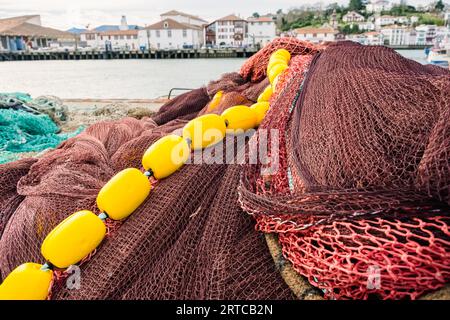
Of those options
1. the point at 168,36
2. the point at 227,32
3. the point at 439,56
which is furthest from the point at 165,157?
the point at 227,32

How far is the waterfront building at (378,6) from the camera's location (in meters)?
110

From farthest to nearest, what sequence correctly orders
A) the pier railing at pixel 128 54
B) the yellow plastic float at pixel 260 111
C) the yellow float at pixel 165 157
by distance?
the pier railing at pixel 128 54 → the yellow plastic float at pixel 260 111 → the yellow float at pixel 165 157

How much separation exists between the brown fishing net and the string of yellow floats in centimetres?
5

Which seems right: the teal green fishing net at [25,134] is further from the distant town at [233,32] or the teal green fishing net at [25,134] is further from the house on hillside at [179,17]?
the house on hillside at [179,17]

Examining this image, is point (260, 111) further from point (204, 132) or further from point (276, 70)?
point (276, 70)

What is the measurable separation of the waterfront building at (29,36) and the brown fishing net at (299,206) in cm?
8139

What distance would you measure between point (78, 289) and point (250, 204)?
653mm

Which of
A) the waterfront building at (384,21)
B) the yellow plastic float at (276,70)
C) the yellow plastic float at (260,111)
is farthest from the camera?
the waterfront building at (384,21)

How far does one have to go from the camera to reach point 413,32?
71562mm

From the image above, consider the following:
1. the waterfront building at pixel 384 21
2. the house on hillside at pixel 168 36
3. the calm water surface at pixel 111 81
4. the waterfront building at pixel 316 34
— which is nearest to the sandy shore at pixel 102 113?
the calm water surface at pixel 111 81

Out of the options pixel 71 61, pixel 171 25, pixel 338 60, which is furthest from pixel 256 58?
pixel 171 25

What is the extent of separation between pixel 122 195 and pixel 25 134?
10.4 feet

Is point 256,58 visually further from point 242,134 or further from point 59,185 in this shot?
point 59,185

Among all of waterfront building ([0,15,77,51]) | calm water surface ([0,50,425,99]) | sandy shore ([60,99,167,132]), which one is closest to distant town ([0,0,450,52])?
waterfront building ([0,15,77,51])
